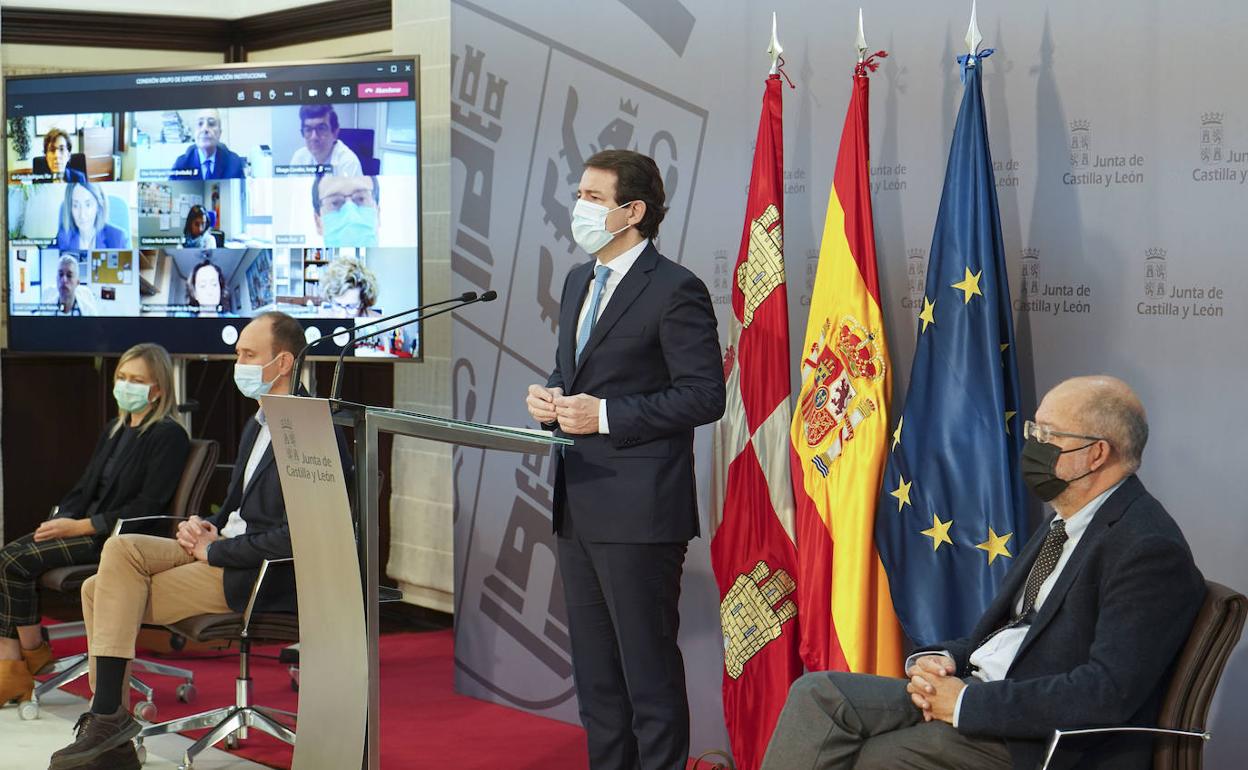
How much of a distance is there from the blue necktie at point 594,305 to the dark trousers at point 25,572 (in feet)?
8.57

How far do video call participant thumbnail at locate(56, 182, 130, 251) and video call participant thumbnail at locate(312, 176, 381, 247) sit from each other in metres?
1.01

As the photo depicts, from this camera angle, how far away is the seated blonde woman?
16.8 ft

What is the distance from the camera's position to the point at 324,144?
5.92m

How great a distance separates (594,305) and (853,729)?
1253 mm

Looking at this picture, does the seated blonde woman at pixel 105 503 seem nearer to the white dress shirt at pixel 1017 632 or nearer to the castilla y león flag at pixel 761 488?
the castilla y león flag at pixel 761 488

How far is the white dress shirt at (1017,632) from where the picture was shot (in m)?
2.83

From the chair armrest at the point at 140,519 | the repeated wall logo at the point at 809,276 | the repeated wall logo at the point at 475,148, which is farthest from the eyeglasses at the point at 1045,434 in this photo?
the chair armrest at the point at 140,519

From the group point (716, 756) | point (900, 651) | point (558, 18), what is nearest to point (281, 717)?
point (716, 756)

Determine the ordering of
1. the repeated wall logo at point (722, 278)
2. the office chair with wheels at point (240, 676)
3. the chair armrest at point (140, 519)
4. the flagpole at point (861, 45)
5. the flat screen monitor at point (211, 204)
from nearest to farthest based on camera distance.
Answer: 1. the flagpole at point (861, 45)
2. the office chair with wheels at point (240, 676)
3. the repeated wall logo at point (722, 278)
4. the chair armrest at point (140, 519)
5. the flat screen monitor at point (211, 204)

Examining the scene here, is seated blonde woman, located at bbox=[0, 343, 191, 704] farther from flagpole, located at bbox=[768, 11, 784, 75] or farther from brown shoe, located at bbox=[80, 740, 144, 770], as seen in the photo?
flagpole, located at bbox=[768, 11, 784, 75]

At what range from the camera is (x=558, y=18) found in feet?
15.8

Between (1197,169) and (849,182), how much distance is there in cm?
86

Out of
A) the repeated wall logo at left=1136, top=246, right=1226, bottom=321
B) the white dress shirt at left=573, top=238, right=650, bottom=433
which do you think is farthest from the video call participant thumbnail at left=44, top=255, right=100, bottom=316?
the repeated wall logo at left=1136, top=246, right=1226, bottom=321

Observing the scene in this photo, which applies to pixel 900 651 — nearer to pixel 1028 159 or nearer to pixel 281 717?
pixel 1028 159
